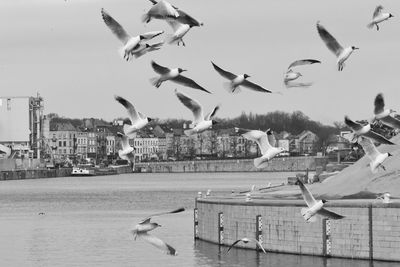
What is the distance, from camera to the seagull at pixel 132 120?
68.4 ft

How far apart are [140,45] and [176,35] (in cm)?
57

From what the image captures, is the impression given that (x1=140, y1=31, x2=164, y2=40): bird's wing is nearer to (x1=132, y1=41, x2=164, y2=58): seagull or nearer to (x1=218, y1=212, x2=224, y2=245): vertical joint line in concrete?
(x1=132, y1=41, x2=164, y2=58): seagull

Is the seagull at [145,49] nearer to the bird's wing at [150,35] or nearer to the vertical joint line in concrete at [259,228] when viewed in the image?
the bird's wing at [150,35]

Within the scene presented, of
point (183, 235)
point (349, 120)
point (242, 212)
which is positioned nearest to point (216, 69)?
point (349, 120)

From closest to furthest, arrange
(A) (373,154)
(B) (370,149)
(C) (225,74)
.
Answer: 1. (C) (225,74)
2. (A) (373,154)
3. (B) (370,149)

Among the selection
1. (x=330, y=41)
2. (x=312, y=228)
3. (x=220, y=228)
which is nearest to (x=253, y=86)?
(x=330, y=41)

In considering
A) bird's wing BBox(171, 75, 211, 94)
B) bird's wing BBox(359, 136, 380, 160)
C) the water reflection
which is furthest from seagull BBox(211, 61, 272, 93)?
the water reflection

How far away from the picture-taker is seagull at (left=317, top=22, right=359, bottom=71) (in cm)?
2123

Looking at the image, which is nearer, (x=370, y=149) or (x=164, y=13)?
(x=164, y=13)

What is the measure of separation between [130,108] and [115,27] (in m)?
1.54

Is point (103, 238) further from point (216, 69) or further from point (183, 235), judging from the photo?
point (216, 69)

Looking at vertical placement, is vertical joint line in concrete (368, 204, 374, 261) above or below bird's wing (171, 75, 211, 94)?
below

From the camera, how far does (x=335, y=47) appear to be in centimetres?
2186

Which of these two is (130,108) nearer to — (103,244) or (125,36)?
(125,36)
